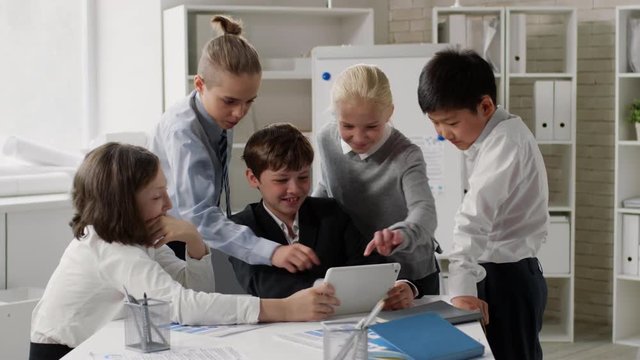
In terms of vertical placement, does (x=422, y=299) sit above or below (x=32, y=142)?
below

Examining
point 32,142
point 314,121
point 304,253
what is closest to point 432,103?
point 304,253

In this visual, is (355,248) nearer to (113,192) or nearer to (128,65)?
(113,192)

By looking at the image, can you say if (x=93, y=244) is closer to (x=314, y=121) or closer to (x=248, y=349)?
(x=248, y=349)

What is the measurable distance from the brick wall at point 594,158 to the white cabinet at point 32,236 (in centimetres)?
299

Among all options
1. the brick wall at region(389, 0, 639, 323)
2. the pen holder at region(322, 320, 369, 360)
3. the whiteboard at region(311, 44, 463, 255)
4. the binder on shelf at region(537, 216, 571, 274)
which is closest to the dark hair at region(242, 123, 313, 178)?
Result: the pen holder at region(322, 320, 369, 360)

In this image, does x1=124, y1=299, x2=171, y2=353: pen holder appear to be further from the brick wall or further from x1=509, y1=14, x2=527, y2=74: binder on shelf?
the brick wall

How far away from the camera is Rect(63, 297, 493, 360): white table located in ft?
6.86

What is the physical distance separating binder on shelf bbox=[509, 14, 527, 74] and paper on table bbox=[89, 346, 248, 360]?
384cm

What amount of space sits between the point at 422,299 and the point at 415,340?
583mm

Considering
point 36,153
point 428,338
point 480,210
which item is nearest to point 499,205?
point 480,210

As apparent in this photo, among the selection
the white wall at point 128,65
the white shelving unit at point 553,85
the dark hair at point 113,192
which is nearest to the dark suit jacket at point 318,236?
the dark hair at point 113,192

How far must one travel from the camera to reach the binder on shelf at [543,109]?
553 cm

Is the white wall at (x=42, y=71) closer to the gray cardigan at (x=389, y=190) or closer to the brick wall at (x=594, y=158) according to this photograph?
the brick wall at (x=594, y=158)

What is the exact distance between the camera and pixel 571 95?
5.53 m
